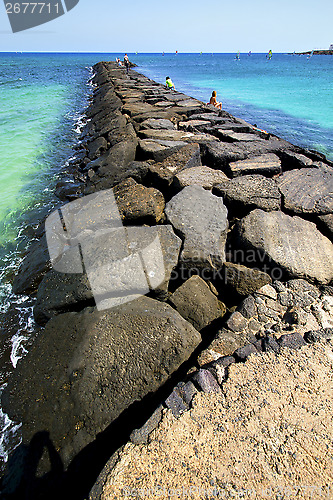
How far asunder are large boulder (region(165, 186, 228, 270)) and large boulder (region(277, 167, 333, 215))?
0.82 m

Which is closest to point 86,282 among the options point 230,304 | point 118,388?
point 118,388

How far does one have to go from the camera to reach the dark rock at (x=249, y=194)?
2.98 metres

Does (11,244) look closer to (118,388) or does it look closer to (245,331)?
(118,388)

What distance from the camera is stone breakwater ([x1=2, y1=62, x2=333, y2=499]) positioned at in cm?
154

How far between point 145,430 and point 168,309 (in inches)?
31.1

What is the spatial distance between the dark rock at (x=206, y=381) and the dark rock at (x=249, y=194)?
1961mm

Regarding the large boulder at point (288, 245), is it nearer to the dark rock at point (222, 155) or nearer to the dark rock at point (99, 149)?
the dark rock at point (222, 155)

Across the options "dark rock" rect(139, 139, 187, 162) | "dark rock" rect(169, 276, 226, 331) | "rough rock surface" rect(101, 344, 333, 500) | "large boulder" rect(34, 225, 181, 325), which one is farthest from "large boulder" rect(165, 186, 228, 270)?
"dark rock" rect(139, 139, 187, 162)

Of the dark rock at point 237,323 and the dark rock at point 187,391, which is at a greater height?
the dark rock at point 187,391

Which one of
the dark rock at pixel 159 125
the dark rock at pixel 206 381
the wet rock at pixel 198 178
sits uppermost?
the dark rock at pixel 159 125

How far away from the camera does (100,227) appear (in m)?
2.98

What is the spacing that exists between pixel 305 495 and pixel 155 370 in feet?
2.96

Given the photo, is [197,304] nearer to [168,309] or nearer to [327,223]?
[168,309]

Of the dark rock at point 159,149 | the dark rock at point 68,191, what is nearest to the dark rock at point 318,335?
the dark rock at point 159,149
